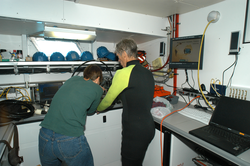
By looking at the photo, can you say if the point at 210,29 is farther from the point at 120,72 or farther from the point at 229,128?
the point at 120,72

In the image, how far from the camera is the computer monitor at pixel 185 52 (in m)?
1.69

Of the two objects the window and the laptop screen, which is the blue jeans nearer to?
the laptop screen

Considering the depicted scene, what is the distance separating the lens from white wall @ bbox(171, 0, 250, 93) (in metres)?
1.39

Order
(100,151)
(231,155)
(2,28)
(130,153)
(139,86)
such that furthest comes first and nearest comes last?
1. (100,151)
2. (2,28)
3. (130,153)
4. (139,86)
5. (231,155)

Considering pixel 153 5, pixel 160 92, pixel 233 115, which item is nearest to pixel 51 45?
pixel 153 5

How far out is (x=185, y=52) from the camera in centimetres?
179

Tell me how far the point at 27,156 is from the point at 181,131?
159 cm

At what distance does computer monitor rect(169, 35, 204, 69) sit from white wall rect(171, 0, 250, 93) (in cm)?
14

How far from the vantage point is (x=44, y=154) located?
1.09 m

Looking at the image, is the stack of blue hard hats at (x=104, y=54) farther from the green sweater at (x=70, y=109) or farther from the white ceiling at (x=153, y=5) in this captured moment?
the green sweater at (x=70, y=109)

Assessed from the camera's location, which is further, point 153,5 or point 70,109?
point 153,5

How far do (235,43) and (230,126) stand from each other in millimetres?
876

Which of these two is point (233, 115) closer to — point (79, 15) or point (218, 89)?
point (218, 89)

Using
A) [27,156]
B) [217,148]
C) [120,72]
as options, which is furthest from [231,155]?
[27,156]
